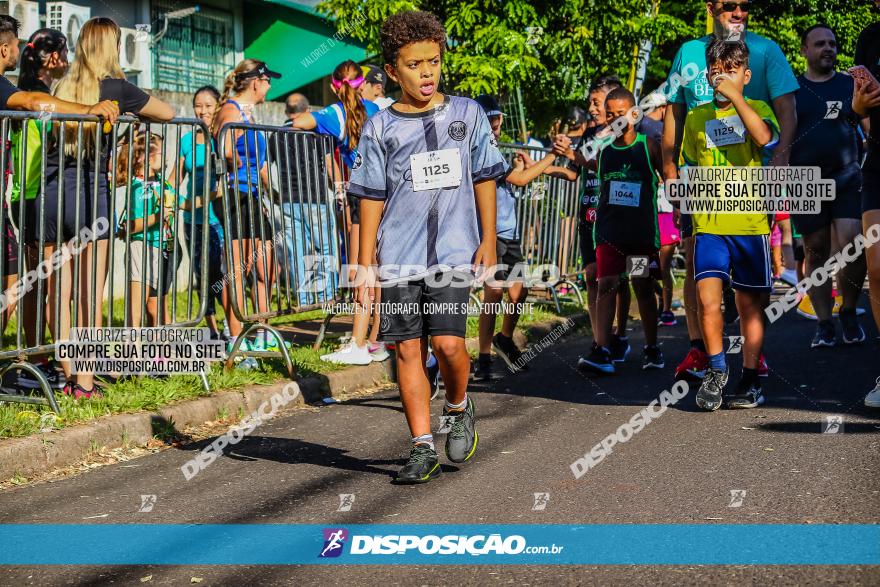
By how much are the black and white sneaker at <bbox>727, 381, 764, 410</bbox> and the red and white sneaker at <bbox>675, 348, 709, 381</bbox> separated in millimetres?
729

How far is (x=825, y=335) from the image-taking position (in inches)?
354

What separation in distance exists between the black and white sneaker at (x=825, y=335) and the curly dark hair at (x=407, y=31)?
15.9 ft

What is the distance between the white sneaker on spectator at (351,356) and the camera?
8109 mm

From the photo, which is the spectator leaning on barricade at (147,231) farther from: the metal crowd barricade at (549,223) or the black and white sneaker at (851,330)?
the black and white sneaker at (851,330)

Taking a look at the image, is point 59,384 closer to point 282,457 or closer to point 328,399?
point 328,399

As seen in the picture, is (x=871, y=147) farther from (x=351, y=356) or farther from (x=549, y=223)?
(x=549, y=223)

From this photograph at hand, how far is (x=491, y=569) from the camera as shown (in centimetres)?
382

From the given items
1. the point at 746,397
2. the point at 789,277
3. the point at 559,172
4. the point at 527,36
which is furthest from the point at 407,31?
the point at 527,36

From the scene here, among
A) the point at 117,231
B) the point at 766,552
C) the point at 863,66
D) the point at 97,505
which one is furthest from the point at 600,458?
the point at 117,231

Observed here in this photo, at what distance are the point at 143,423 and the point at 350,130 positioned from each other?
2.96 metres

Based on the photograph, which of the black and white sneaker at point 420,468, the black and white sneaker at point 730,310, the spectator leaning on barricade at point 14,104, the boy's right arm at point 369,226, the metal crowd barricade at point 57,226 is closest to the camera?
the black and white sneaker at point 420,468

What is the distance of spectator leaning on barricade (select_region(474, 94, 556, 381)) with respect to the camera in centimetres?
Result: 827

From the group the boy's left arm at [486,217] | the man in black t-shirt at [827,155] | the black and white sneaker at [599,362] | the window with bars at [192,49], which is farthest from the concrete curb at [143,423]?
the window with bars at [192,49]

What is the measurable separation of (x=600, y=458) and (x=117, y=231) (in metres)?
3.34
